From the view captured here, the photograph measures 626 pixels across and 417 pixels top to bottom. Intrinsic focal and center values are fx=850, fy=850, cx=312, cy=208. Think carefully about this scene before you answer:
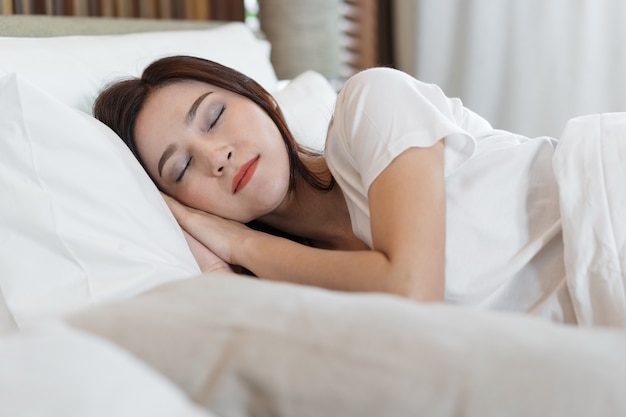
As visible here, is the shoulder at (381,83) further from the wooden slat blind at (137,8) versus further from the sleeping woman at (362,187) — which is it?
the wooden slat blind at (137,8)

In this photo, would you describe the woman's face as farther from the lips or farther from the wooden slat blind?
the wooden slat blind

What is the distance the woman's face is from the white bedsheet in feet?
1.44

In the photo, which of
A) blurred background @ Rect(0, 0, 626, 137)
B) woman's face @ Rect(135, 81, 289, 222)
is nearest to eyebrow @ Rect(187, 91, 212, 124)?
woman's face @ Rect(135, 81, 289, 222)

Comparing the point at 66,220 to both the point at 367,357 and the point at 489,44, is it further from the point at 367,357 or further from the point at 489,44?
the point at 489,44

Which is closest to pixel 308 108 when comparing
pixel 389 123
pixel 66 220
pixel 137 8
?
pixel 389 123

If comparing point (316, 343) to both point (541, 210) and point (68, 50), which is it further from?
point (68, 50)

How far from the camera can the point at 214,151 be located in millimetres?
1296

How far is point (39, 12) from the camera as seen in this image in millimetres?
2199

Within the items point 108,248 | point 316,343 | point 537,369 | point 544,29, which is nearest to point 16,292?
point 108,248

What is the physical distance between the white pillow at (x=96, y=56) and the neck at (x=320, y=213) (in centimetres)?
39

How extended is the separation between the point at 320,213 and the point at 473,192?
12.0 inches

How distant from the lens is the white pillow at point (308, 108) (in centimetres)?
175

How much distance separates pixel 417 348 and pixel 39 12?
74.1 inches

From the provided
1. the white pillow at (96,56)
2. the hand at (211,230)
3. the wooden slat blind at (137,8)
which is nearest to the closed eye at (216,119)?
the hand at (211,230)
